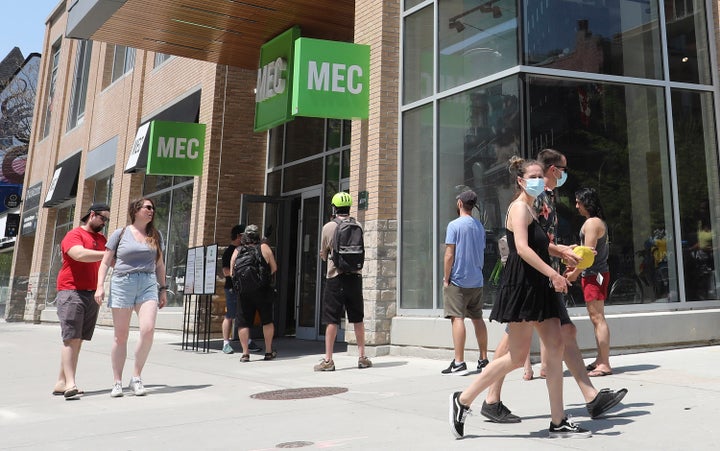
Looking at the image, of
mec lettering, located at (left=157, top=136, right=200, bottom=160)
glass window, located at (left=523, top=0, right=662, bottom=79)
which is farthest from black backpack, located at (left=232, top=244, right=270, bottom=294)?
mec lettering, located at (left=157, top=136, right=200, bottom=160)

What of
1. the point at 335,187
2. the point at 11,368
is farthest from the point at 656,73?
the point at 11,368

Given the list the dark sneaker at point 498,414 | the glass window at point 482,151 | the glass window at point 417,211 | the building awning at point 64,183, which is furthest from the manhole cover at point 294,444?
the building awning at point 64,183

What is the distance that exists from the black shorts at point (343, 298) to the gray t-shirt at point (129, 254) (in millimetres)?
2143

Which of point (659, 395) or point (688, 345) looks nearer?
point (659, 395)

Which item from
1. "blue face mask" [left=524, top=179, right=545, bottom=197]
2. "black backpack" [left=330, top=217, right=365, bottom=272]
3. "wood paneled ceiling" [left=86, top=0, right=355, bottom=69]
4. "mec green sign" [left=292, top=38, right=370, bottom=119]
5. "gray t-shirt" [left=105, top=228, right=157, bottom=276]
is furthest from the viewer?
"wood paneled ceiling" [left=86, top=0, right=355, bottom=69]

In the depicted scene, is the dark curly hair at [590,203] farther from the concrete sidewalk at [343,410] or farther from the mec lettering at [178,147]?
the mec lettering at [178,147]

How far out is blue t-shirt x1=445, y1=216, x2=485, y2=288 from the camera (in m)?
7.06

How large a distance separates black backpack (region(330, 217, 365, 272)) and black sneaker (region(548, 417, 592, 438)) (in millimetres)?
3880

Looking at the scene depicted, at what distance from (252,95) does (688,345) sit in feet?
32.8

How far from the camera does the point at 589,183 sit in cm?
806

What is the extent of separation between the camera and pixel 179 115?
15.8 meters

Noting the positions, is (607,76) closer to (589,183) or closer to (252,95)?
(589,183)

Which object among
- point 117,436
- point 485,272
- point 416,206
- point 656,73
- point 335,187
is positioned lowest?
point 117,436

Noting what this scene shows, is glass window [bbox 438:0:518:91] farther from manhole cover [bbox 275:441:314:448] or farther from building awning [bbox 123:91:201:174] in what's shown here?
building awning [bbox 123:91:201:174]
